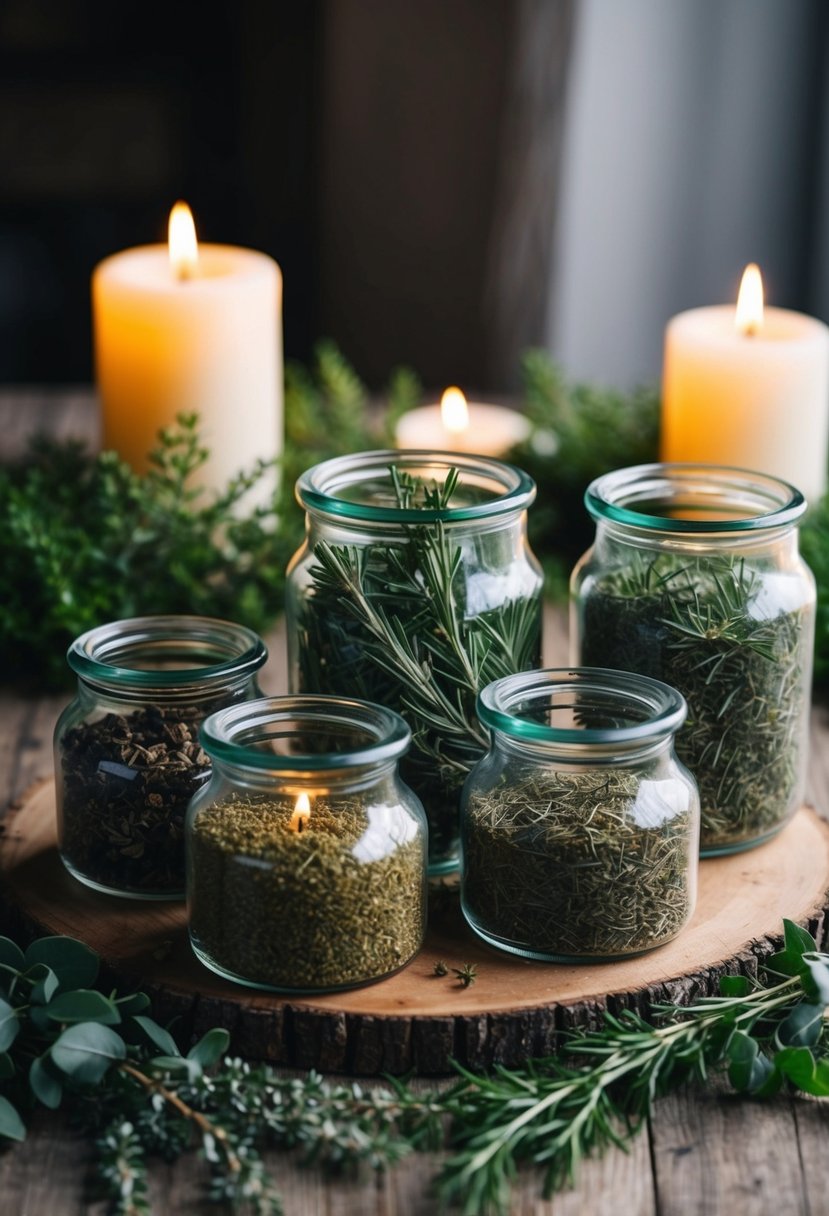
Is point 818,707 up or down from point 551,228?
down

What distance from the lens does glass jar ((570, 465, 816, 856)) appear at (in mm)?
1072

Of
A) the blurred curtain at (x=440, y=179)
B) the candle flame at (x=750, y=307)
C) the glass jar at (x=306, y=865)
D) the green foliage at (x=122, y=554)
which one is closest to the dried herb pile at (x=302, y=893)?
the glass jar at (x=306, y=865)

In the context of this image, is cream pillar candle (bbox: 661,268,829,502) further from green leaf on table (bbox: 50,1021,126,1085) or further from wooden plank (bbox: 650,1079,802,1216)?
green leaf on table (bbox: 50,1021,126,1085)

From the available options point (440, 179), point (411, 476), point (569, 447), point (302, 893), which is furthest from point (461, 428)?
point (440, 179)

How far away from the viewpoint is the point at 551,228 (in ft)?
8.66

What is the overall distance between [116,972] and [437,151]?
2174 mm

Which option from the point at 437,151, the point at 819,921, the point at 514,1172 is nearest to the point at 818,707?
the point at 819,921

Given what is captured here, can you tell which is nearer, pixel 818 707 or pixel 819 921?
pixel 819 921

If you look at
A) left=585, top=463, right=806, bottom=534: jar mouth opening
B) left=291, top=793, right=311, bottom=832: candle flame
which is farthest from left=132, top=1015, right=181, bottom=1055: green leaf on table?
left=585, top=463, right=806, bottom=534: jar mouth opening

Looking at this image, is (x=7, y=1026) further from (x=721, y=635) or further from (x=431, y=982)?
(x=721, y=635)

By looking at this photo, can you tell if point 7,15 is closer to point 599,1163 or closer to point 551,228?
point 551,228

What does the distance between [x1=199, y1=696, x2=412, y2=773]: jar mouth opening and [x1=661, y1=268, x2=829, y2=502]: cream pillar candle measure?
72cm

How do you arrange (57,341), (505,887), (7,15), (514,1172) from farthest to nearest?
(57,341) → (7,15) → (505,887) → (514,1172)

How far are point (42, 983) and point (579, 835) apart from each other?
0.33 m
